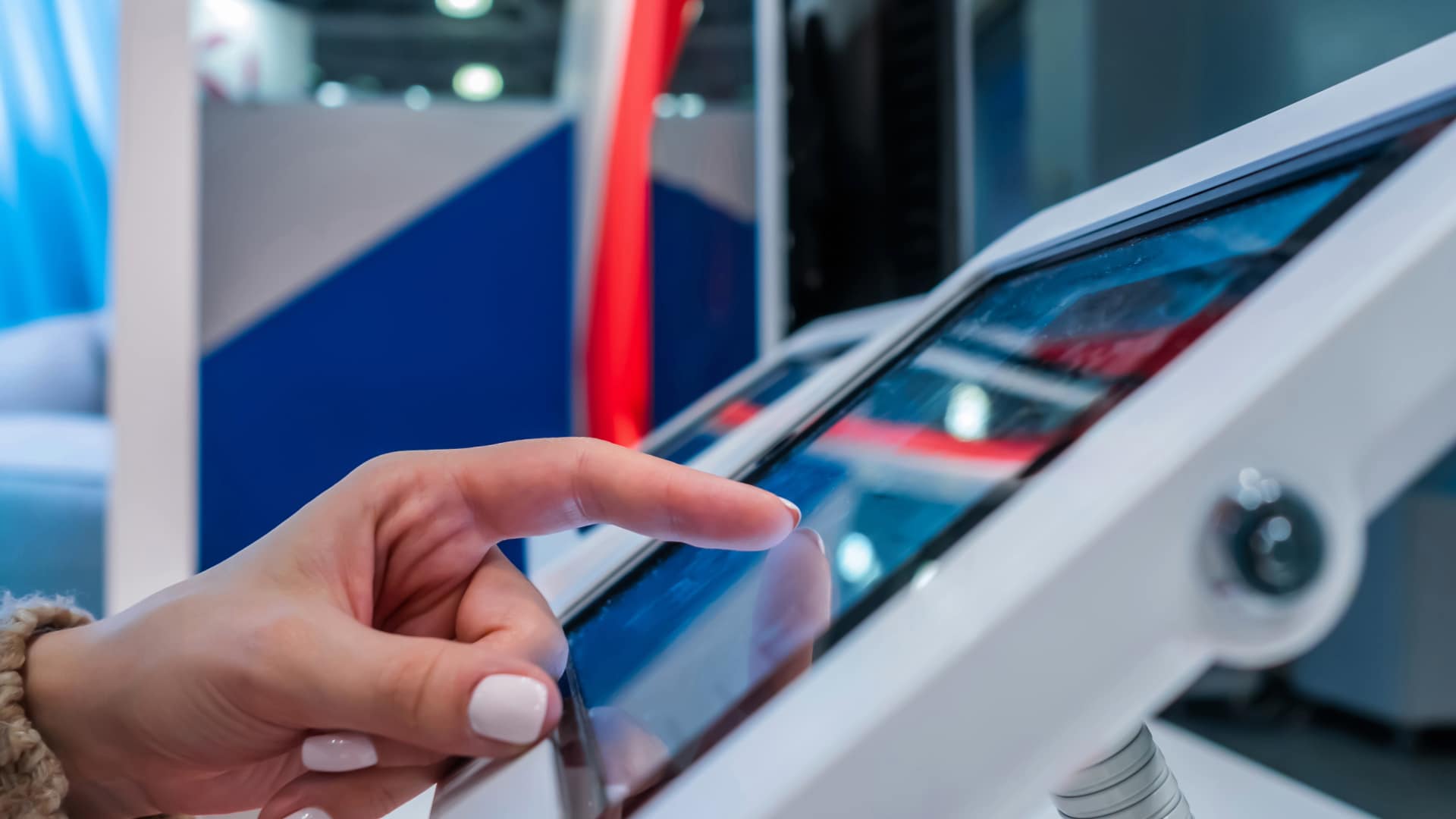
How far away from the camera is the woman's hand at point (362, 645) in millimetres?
361

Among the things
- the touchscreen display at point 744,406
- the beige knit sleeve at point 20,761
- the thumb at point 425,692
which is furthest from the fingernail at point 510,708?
the touchscreen display at point 744,406

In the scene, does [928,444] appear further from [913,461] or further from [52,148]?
[52,148]

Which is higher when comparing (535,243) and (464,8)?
(464,8)

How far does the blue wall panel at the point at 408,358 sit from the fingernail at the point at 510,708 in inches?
60.5

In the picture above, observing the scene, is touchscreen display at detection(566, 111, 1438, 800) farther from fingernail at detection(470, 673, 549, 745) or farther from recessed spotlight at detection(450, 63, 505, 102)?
recessed spotlight at detection(450, 63, 505, 102)

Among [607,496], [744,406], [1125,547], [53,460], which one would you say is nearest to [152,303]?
[53,460]

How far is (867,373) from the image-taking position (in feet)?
1.97

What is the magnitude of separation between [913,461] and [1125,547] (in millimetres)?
198

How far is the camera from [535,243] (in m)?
1.99

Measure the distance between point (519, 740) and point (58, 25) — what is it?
196 centimetres

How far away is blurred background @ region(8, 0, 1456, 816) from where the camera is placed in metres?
1.59

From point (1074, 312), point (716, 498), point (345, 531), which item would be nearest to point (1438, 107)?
point (1074, 312)

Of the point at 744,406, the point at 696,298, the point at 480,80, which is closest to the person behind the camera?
the point at 744,406

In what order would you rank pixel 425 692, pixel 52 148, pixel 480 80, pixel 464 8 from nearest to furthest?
pixel 425 692 < pixel 52 148 < pixel 464 8 < pixel 480 80
